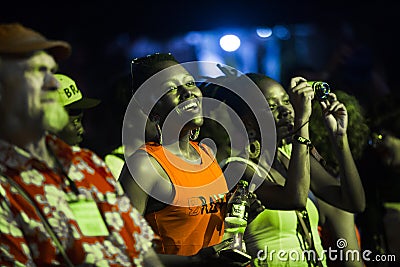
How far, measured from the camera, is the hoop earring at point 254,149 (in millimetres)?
3871

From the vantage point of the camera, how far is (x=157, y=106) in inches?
134

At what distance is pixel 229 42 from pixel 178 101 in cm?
458

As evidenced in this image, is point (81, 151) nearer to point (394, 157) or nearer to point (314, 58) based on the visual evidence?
point (394, 157)

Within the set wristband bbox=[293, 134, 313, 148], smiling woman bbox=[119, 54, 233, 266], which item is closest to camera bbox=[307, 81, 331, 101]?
wristband bbox=[293, 134, 313, 148]

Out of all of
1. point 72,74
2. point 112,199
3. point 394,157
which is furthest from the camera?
point 72,74

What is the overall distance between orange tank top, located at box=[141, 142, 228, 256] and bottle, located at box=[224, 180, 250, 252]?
38 mm

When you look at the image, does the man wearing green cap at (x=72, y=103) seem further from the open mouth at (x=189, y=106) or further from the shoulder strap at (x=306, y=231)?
the shoulder strap at (x=306, y=231)

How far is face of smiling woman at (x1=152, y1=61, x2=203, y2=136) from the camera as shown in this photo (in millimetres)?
3354

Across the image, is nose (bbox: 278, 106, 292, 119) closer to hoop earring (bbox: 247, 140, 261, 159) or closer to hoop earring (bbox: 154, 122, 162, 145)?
hoop earring (bbox: 247, 140, 261, 159)

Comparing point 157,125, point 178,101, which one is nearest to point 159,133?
point 157,125

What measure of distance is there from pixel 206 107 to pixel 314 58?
3777 mm

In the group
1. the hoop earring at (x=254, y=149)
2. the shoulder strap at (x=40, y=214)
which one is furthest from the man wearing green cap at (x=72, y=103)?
the shoulder strap at (x=40, y=214)

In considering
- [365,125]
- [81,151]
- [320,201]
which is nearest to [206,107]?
[320,201]

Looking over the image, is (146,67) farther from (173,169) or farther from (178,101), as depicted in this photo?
(173,169)
